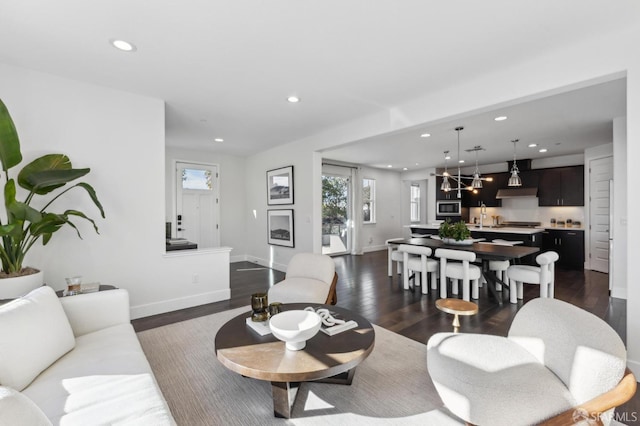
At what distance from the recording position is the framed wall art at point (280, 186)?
20.2 feet

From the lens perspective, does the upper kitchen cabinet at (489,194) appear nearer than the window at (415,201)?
Yes

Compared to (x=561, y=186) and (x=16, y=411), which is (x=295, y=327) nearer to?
(x=16, y=411)

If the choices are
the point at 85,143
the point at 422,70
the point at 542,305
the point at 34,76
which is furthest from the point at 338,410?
the point at 34,76

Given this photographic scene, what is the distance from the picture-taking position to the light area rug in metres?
1.87

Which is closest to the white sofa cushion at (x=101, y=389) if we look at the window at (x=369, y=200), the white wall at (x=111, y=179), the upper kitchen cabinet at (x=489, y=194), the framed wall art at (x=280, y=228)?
the white wall at (x=111, y=179)

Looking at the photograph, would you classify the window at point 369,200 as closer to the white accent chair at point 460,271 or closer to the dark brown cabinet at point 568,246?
the dark brown cabinet at point 568,246

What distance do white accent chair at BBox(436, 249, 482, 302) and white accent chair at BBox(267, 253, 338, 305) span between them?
6.07ft

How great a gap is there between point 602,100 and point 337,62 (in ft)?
11.3

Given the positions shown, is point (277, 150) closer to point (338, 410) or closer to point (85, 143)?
point (85, 143)

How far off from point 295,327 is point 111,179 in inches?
116

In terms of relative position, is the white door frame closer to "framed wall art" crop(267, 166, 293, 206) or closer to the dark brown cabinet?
"framed wall art" crop(267, 166, 293, 206)

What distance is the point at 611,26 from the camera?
232 cm

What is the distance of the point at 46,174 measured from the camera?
2.63 meters

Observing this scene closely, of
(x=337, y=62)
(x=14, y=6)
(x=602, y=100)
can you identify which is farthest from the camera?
(x=602, y=100)
